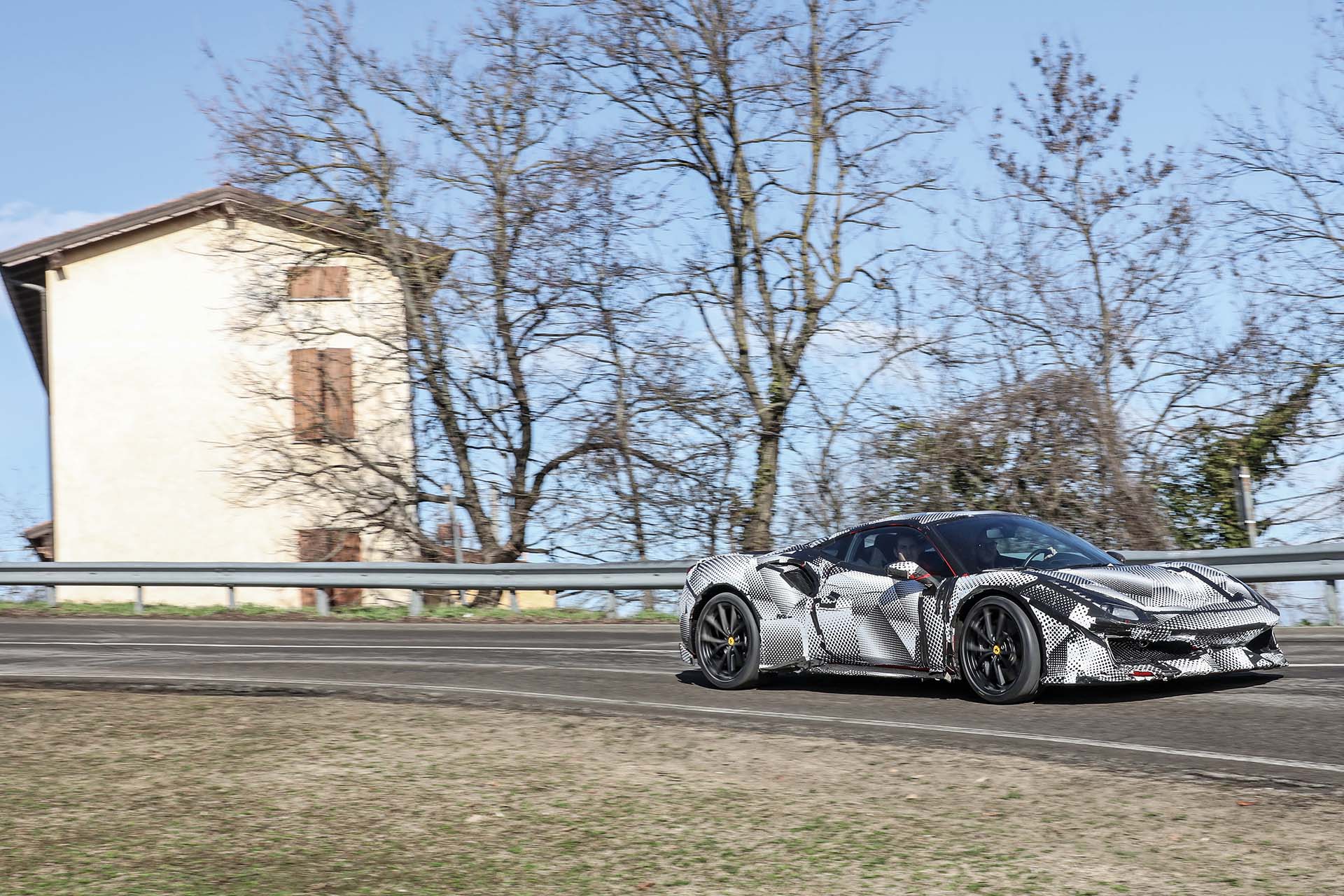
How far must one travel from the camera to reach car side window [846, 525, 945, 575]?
31.9 ft

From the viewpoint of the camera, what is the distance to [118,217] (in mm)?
32219

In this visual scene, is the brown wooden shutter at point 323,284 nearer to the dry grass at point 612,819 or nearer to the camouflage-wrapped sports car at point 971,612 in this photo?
the camouflage-wrapped sports car at point 971,612

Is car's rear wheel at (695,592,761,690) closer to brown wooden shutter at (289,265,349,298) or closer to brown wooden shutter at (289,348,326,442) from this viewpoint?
brown wooden shutter at (289,348,326,442)

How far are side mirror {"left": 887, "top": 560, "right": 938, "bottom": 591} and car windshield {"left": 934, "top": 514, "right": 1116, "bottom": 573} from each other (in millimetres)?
236

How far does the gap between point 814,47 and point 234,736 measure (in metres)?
19.6

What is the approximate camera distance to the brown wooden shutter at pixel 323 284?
2650 centimetres

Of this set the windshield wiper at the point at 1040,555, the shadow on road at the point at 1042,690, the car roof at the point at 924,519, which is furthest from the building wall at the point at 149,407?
the windshield wiper at the point at 1040,555

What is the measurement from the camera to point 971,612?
905cm

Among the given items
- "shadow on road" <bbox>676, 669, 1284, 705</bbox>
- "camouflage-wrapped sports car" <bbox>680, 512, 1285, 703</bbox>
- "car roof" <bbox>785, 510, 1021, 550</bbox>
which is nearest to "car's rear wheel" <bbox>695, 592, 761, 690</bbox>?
"camouflage-wrapped sports car" <bbox>680, 512, 1285, 703</bbox>

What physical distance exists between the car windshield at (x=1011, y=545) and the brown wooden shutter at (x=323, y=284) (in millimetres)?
18786

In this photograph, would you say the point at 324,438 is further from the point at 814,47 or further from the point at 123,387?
the point at 814,47

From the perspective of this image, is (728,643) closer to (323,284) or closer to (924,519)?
(924,519)

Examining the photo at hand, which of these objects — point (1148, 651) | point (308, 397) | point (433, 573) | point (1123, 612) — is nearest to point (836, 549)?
point (1123, 612)

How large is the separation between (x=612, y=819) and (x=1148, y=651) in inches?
151
